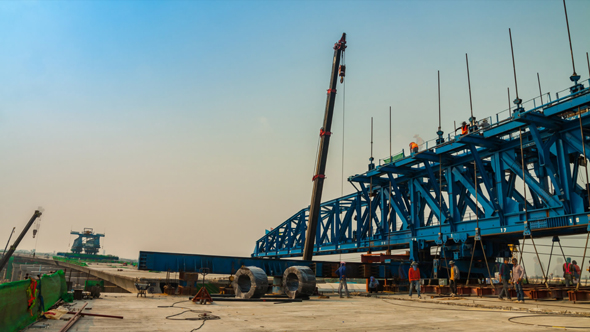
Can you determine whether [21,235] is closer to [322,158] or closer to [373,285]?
[322,158]

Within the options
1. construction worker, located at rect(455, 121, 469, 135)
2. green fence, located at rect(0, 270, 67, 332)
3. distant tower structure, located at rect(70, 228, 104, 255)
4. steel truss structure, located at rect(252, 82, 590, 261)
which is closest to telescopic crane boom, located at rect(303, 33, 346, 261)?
steel truss structure, located at rect(252, 82, 590, 261)

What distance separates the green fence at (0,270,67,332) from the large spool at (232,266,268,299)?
7.80m

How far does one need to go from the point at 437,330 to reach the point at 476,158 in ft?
63.5

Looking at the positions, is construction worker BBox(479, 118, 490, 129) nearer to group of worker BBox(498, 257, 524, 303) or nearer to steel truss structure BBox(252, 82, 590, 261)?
steel truss structure BBox(252, 82, 590, 261)

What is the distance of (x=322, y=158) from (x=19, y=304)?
87.2 feet

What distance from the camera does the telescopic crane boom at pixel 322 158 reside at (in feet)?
104

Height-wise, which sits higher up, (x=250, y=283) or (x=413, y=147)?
(x=413, y=147)

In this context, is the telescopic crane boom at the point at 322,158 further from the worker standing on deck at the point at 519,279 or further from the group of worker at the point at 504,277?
the worker standing on deck at the point at 519,279

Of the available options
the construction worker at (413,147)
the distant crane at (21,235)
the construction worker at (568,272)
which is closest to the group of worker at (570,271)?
the construction worker at (568,272)

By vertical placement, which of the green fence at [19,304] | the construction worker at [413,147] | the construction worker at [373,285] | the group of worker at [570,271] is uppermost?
the construction worker at [413,147]

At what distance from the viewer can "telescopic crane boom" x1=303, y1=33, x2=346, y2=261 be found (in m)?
31.8

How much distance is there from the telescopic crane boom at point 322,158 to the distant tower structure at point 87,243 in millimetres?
102052

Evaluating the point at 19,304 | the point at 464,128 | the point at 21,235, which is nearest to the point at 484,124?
the point at 464,128

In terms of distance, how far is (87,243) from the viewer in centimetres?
11556
